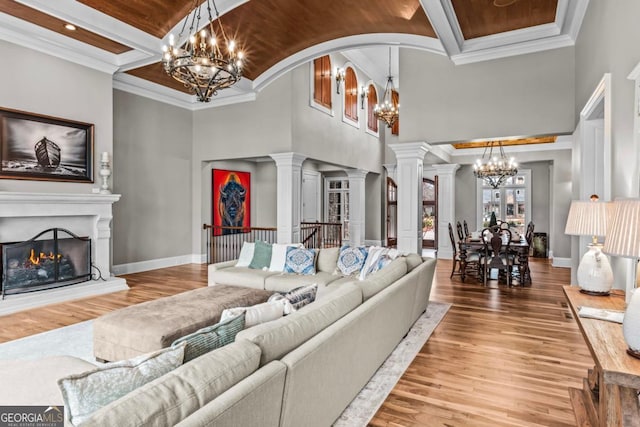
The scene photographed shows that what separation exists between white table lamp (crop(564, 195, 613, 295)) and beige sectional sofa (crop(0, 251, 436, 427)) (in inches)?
53.5

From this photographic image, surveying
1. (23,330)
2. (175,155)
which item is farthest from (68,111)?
(23,330)

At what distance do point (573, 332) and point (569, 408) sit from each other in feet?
5.94

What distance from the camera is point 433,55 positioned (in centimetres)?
613

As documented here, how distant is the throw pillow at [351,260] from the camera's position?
480 cm

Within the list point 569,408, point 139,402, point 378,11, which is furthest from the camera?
point 378,11

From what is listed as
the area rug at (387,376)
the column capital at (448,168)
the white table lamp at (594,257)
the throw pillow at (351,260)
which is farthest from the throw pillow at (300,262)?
the column capital at (448,168)

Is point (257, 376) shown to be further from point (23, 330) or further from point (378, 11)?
point (378, 11)

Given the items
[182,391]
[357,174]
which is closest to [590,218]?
[182,391]

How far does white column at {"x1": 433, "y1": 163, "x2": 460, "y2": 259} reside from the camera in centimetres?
1008

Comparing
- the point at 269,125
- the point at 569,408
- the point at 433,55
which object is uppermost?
the point at 433,55

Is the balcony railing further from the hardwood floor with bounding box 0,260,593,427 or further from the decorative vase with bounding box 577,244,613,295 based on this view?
the decorative vase with bounding box 577,244,613,295

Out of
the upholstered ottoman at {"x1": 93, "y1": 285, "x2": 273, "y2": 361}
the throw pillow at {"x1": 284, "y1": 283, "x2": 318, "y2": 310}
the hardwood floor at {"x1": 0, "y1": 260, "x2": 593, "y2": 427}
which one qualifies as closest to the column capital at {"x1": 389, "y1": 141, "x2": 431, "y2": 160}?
the hardwood floor at {"x1": 0, "y1": 260, "x2": 593, "y2": 427}

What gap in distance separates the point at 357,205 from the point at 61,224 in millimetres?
7366

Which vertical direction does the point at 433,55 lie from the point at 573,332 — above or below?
above
